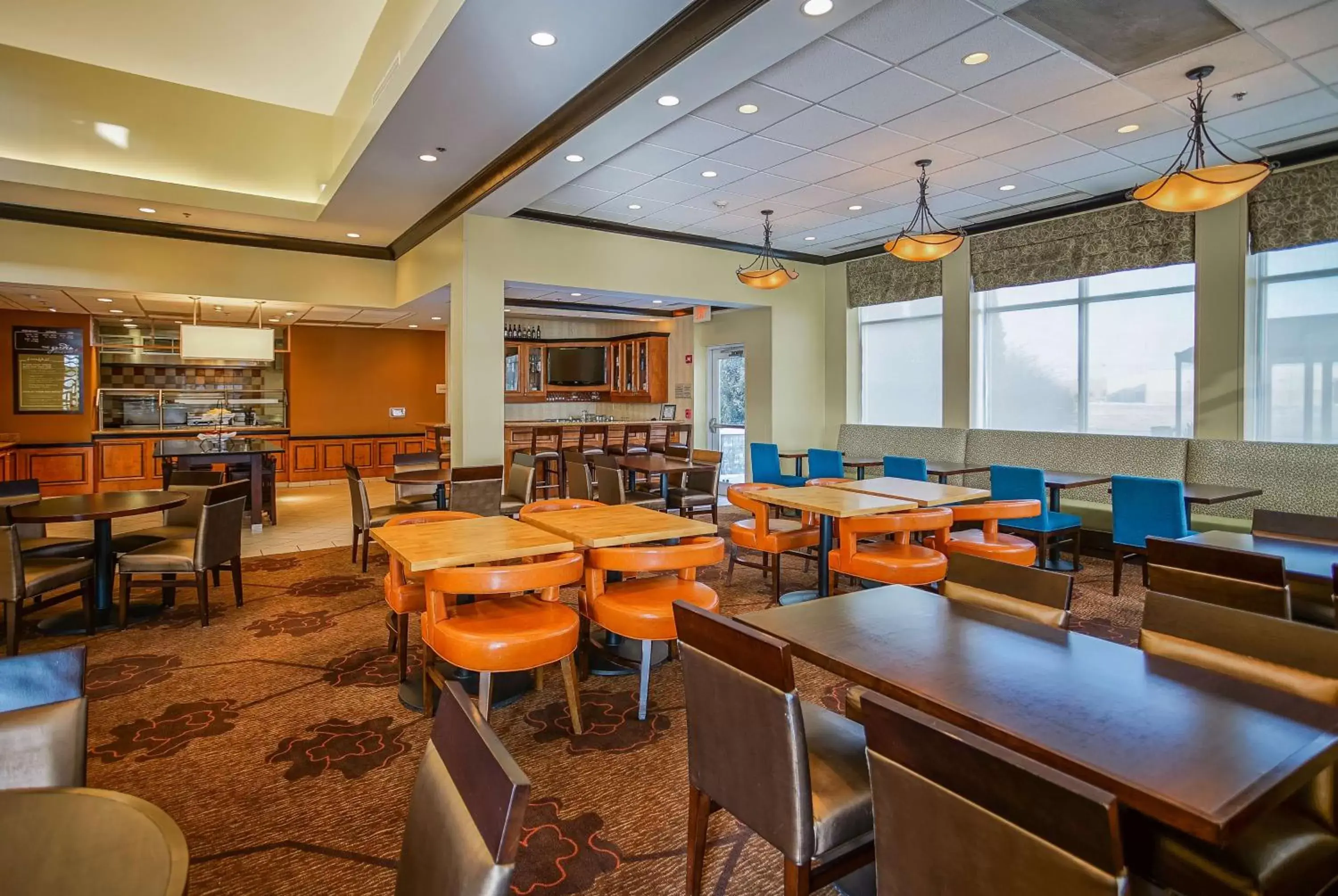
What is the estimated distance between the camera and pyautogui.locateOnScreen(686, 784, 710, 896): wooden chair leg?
197cm

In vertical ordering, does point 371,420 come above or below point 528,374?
below

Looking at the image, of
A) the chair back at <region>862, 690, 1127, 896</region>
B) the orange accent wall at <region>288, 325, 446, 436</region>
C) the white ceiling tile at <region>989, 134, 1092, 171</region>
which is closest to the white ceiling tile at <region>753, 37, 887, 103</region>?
the white ceiling tile at <region>989, 134, 1092, 171</region>

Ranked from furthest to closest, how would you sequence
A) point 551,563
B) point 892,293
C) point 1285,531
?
point 892,293 < point 1285,531 < point 551,563

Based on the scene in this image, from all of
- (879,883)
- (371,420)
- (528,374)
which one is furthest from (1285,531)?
(371,420)

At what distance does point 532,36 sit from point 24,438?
11.1 metres

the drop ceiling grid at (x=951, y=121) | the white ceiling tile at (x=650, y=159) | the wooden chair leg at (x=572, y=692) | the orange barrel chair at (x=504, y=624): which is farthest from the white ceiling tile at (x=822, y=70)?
the wooden chair leg at (x=572, y=692)

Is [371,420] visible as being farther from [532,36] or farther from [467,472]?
[532,36]

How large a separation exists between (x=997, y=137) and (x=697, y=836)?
214 inches

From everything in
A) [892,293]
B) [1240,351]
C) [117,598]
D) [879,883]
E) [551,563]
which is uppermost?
[892,293]

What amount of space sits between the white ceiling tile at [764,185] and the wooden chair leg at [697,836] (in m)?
5.39

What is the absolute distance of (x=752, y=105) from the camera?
15.3ft

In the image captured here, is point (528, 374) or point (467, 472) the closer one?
point (467, 472)

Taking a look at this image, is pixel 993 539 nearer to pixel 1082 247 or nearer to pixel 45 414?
pixel 1082 247

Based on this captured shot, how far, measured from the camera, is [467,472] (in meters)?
5.96
